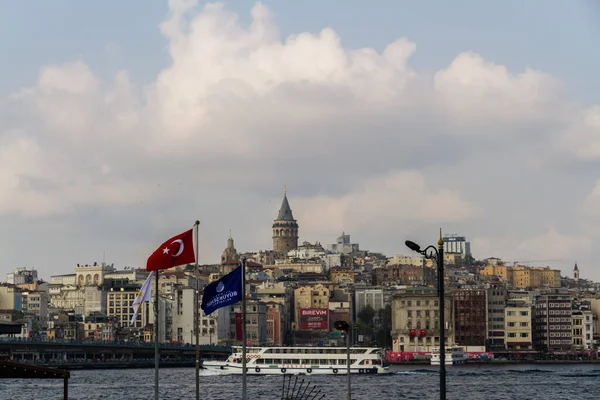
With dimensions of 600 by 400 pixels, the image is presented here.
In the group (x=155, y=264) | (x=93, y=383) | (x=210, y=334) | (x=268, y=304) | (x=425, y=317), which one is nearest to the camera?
(x=155, y=264)

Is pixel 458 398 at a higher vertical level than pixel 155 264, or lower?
lower

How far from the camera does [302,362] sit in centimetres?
11856

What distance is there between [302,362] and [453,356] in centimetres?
3749

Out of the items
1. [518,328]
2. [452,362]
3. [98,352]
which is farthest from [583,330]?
[98,352]

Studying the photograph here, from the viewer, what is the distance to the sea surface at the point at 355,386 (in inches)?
3366

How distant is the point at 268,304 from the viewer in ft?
653

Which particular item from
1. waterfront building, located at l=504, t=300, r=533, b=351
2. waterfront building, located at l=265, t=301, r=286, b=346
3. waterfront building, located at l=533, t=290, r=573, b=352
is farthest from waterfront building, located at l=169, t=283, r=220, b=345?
waterfront building, located at l=533, t=290, r=573, b=352

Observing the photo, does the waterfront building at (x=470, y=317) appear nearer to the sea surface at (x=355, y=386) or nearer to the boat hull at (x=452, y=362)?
the boat hull at (x=452, y=362)

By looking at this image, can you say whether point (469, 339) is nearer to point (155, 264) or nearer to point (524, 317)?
point (524, 317)

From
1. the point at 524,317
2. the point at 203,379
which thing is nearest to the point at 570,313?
the point at 524,317

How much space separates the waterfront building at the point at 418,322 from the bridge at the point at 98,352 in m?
21.6

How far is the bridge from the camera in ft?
477

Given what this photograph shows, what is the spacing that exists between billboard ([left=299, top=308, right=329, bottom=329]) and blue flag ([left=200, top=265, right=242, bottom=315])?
165m

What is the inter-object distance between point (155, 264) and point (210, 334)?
150 metres
